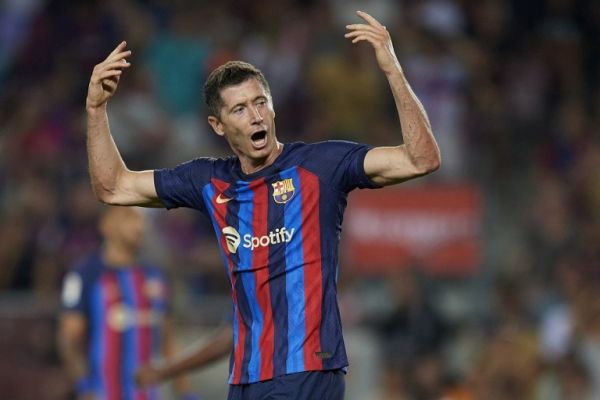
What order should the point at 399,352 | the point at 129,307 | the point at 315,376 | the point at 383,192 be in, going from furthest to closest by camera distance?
the point at 383,192
the point at 399,352
the point at 129,307
the point at 315,376

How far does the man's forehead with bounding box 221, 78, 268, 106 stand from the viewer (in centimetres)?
500

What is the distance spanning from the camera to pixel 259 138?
16.4ft

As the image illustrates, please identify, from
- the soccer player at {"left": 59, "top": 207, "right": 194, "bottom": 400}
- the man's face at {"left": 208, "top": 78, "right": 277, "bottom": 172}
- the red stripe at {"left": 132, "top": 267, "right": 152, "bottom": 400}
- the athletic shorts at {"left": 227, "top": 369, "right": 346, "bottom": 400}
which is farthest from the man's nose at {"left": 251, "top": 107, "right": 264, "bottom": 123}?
the red stripe at {"left": 132, "top": 267, "right": 152, "bottom": 400}

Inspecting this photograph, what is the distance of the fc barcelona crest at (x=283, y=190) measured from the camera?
16.3ft

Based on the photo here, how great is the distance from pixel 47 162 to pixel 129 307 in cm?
317

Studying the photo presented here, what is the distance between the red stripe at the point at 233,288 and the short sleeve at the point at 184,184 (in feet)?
0.28

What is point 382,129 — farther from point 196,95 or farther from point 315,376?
point 315,376

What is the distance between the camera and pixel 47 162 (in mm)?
11062

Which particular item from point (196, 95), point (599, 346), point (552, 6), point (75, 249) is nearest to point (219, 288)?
point (75, 249)

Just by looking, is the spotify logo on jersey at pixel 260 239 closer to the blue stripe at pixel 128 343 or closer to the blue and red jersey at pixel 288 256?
the blue and red jersey at pixel 288 256

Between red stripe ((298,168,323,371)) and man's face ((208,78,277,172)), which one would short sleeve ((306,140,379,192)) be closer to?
red stripe ((298,168,323,371))

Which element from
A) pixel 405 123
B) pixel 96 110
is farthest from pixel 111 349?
pixel 405 123

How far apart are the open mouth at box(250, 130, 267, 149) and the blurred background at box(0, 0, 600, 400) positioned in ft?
14.3

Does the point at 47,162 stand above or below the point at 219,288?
above
